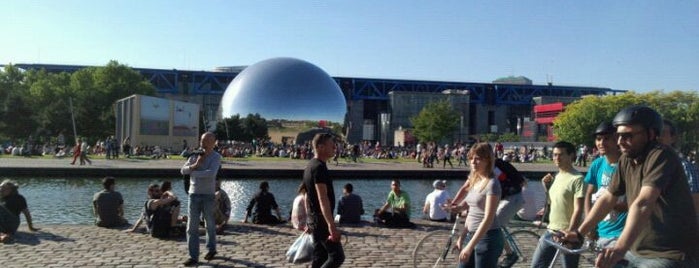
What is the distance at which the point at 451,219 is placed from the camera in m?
12.6

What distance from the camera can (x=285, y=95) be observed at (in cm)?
9219

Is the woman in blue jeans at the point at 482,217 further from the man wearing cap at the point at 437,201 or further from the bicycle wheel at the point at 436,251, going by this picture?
the man wearing cap at the point at 437,201

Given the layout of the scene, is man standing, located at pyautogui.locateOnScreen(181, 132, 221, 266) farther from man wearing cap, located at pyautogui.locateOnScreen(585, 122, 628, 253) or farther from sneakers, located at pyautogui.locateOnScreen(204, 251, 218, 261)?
man wearing cap, located at pyautogui.locateOnScreen(585, 122, 628, 253)

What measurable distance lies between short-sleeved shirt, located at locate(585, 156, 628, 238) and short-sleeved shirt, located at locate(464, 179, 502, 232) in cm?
76

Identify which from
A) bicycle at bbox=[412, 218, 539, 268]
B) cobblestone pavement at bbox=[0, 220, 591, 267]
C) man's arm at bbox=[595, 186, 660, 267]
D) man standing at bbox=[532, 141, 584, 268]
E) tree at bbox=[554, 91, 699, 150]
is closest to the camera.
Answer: man's arm at bbox=[595, 186, 660, 267]

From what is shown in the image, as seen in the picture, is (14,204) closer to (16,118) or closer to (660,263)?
(660,263)

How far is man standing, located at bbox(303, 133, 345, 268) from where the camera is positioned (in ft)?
16.5

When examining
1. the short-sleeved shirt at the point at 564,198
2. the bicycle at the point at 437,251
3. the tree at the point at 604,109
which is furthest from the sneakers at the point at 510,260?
the tree at the point at 604,109

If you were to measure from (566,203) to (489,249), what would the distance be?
127 centimetres

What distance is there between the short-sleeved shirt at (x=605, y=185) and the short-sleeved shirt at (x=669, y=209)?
1.03m

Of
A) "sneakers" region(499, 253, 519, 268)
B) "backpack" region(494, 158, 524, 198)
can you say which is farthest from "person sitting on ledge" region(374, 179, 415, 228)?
"backpack" region(494, 158, 524, 198)

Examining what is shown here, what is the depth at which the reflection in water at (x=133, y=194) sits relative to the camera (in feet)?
50.1

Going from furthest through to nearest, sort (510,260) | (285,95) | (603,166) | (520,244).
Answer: (285,95), (520,244), (510,260), (603,166)

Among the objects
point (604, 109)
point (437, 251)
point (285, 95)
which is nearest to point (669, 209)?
point (437, 251)
